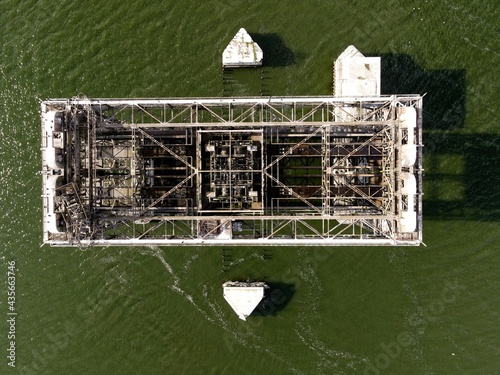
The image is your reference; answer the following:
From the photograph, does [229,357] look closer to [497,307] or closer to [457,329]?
[457,329]

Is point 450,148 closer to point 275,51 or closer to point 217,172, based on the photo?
point 275,51

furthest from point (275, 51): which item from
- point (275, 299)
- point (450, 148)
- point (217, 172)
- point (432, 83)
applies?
point (275, 299)

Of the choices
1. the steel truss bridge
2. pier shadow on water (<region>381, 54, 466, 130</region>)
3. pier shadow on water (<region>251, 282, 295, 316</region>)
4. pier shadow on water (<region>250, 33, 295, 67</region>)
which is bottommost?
pier shadow on water (<region>251, 282, 295, 316</region>)

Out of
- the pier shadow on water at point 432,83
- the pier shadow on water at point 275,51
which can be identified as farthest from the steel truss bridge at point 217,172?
the pier shadow on water at point 275,51

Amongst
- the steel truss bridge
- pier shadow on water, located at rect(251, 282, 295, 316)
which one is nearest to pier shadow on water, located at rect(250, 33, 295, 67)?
the steel truss bridge

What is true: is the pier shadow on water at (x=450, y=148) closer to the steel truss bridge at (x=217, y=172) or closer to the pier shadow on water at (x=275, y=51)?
the steel truss bridge at (x=217, y=172)

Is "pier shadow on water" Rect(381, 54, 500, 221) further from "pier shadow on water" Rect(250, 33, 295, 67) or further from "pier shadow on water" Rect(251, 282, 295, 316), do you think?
"pier shadow on water" Rect(251, 282, 295, 316)
